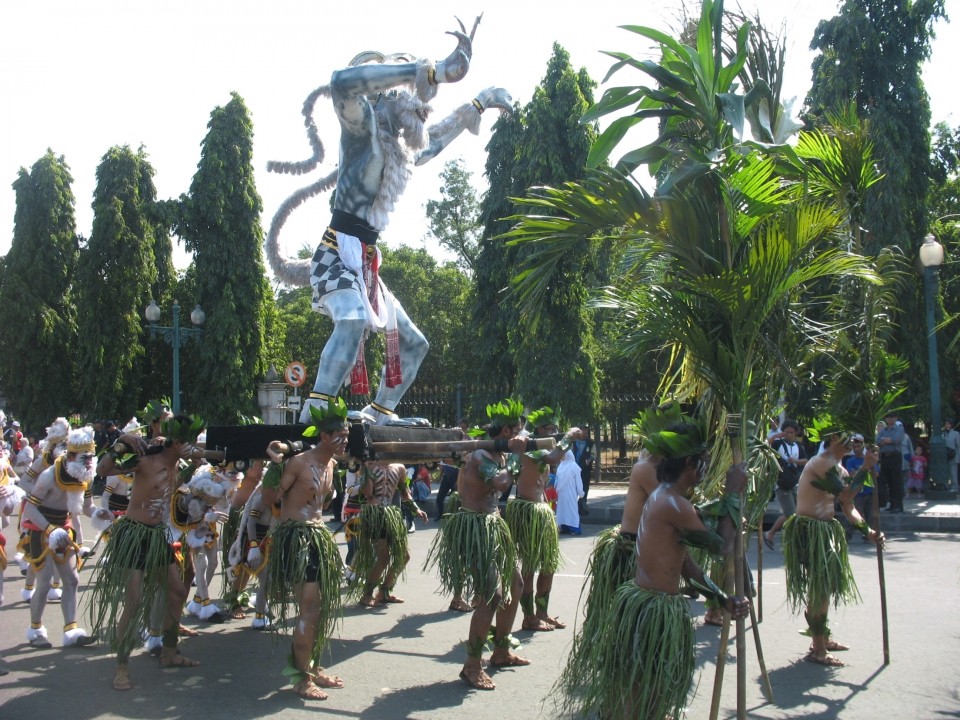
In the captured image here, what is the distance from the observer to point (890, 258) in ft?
21.6

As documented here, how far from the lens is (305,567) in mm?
5965

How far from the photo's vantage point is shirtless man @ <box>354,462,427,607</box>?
27.5 ft

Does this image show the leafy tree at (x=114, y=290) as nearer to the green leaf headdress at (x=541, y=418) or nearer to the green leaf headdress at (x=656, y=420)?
the green leaf headdress at (x=541, y=418)

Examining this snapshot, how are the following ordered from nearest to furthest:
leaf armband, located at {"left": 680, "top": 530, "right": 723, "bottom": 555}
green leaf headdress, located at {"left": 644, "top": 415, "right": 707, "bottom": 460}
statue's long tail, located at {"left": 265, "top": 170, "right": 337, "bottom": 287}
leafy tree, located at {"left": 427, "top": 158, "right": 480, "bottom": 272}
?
1. leaf armband, located at {"left": 680, "top": 530, "right": 723, "bottom": 555}
2. green leaf headdress, located at {"left": 644, "top": 415, "right": 707, "bottom": 460}
3. statue's long tail, located at {"left": 265, "top": 170, "right": 337, "bottom": 287}
4. leafy tree, located at {"left": 427, "top": 158, "right": 480, "bottom": 272}

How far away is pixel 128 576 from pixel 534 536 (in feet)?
10.3

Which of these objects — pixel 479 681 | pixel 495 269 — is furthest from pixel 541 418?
pixel 495 269

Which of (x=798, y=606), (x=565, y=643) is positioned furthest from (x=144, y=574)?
(x=798, y=606)

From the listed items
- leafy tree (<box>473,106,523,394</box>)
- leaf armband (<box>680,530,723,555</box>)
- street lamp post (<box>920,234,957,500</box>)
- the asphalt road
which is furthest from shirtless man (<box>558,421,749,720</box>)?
leafy tree (<box>473,106,523,394</box>)

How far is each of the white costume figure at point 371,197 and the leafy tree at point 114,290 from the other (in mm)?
21563

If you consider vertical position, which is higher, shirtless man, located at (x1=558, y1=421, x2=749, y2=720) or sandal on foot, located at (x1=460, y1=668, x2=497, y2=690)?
shirtless man, located at (x1=558, y1=421, x2=749, y2=720)

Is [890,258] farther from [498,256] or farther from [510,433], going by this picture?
[498,256]

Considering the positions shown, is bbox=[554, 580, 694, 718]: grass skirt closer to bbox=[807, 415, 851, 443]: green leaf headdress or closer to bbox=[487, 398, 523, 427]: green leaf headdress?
bbox=[487, 398, 523, 427]: green leaf headdress

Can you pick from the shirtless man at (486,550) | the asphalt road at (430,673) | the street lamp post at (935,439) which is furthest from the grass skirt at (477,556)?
the street lamp post at (935,439)

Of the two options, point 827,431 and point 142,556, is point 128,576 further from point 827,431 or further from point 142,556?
point 827,431
